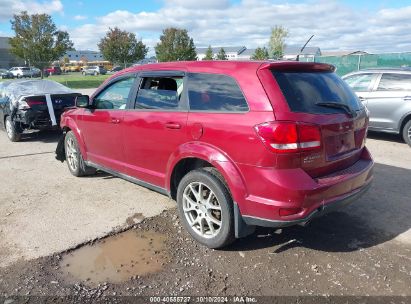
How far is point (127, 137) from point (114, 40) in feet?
149

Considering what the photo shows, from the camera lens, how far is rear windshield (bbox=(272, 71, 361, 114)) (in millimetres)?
3299

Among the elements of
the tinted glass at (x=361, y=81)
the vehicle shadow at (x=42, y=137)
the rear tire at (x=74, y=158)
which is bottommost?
the vehicle shadow at (x=42, y=137)

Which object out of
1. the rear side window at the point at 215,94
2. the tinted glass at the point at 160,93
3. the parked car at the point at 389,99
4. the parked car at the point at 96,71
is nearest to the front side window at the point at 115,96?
the tinted glass at the point at 160,93

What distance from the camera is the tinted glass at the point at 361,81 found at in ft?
29.4

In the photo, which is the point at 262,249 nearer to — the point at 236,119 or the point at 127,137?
the point at 236,119

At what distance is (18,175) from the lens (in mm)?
6410

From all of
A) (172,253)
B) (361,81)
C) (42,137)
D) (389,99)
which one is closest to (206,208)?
(172,253)

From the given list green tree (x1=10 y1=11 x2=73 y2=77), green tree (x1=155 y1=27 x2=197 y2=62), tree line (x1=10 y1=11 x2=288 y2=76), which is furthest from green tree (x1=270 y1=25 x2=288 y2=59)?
green tree (x1=10 y1=11 x2=73 y2=77)

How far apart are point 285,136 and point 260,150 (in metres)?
0.23

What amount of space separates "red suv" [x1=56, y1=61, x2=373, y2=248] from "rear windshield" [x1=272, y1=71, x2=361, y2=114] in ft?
0.04

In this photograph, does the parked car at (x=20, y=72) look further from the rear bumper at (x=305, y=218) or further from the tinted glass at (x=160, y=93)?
the rear bumper at (x=305, y=218)

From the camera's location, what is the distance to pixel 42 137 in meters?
9.90

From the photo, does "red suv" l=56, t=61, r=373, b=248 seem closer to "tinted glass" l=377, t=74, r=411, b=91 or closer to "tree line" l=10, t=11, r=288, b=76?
"tinted glass" l=377, t=74, r=411, b=91

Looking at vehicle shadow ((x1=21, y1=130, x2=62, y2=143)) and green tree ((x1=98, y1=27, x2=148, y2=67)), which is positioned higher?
green tree ((x1=98, y1=27, x2=148, y2=67))
